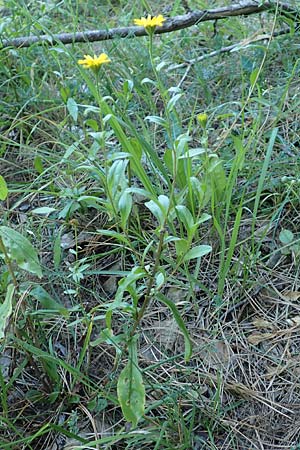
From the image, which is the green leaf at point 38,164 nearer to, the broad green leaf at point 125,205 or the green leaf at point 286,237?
the broad green leaf at point 125,205

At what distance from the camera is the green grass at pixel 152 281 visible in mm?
1324

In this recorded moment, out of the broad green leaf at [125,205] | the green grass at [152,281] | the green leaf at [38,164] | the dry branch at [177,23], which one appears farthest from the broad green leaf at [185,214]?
the dry branch at [177,23]

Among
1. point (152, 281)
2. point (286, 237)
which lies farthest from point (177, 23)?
point (152, 281)

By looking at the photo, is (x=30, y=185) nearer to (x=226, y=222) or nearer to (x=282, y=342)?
(x=226, y=222)

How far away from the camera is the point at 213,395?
4.58ft

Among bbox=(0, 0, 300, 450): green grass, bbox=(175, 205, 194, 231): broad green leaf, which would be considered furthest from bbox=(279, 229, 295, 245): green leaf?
bbox=(175, 205, 194, 231): broad green leaf

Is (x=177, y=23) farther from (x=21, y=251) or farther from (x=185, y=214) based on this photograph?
(x=21, y=251)

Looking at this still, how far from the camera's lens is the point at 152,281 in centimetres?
130

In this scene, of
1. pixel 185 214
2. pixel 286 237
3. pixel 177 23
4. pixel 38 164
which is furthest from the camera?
pixel 177 23

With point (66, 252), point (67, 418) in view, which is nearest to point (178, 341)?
point (67, 418)

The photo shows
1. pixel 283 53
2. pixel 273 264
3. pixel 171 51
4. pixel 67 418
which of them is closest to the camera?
pixel 67 418

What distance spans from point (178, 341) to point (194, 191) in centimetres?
36

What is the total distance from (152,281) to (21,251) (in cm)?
27

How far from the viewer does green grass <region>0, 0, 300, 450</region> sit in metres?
1.32
